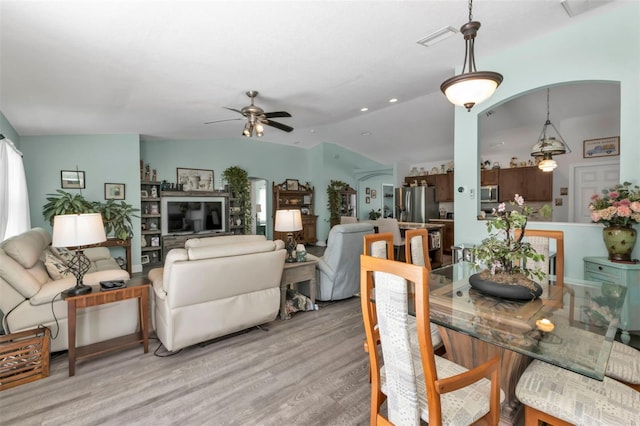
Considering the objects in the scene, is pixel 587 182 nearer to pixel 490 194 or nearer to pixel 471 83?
pixel 490 194

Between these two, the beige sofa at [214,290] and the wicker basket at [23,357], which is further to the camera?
the beige sofa at [214,290]

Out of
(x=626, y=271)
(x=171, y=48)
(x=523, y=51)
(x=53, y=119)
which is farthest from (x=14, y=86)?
(x=626, y=271)

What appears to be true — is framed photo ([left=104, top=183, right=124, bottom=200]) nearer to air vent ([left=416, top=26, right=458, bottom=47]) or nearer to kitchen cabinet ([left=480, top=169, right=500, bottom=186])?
air vent ([left=416, top=26, right=458, bottom=47])

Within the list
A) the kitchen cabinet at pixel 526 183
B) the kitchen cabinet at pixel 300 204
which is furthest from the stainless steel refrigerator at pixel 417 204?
the kitchen cabinet at pixel 300 204

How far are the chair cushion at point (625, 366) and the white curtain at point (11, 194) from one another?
5.52 meters

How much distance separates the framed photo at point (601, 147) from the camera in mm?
4871

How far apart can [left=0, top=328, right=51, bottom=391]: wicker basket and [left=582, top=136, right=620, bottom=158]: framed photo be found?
7.85m

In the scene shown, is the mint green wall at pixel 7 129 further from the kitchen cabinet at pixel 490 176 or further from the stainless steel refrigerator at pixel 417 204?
the kitchen cabinet at pixel 490 176

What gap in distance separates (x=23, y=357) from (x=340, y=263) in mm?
3040

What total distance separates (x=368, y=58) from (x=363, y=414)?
3.29 meters

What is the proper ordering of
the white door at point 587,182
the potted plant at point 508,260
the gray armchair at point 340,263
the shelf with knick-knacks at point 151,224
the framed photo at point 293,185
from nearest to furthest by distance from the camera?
the potted plant at point 508,260 < the gray armchair at point 340,263 < the white door at point 587,182 < the shelf with knick-knacks at point 151,224 < the framed photo at point 293,185

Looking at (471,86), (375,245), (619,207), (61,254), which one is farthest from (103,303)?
(619,207)

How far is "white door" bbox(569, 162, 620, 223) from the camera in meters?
4.90

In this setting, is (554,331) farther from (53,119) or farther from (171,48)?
(53,119)
